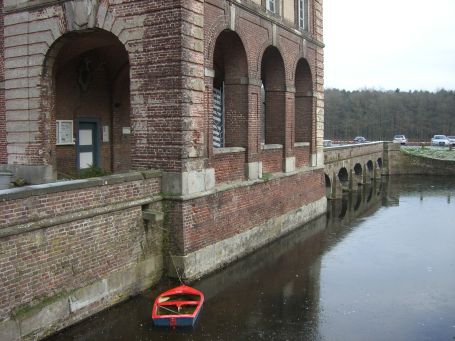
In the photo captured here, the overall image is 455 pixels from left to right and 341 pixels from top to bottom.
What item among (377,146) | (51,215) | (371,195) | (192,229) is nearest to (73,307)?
(51,215)

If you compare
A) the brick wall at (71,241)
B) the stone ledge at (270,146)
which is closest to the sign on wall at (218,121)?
the stone ledge at (270,146)

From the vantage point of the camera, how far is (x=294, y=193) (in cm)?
1638

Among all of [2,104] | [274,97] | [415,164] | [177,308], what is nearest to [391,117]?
[415,164]

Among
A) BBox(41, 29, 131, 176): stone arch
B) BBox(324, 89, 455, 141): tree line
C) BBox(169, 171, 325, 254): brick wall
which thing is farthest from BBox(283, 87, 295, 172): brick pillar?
BBox(324, 89, 455, 141): tree line

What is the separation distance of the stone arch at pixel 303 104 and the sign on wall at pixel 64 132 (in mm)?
8293

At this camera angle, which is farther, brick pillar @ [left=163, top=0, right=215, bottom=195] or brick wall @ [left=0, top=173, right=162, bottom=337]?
brick pillar @ [left=163, top=0, right=215, bottom=195]

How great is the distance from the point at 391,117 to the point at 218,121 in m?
78.1

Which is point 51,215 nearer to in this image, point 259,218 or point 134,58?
point 134,58

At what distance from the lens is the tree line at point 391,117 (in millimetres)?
84875

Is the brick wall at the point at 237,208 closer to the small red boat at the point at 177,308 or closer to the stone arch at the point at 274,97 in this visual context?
the small red boat at the point at 177,308

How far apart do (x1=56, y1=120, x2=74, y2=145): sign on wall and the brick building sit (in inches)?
1.1

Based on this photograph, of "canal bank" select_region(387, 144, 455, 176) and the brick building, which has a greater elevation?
the brick building

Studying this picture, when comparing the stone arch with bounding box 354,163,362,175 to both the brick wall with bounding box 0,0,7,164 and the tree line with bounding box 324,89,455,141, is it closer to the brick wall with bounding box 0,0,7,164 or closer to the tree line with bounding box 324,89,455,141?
the brick wall with bounding box 0,0,7,164

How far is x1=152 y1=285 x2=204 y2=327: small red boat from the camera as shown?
8.04 metres
